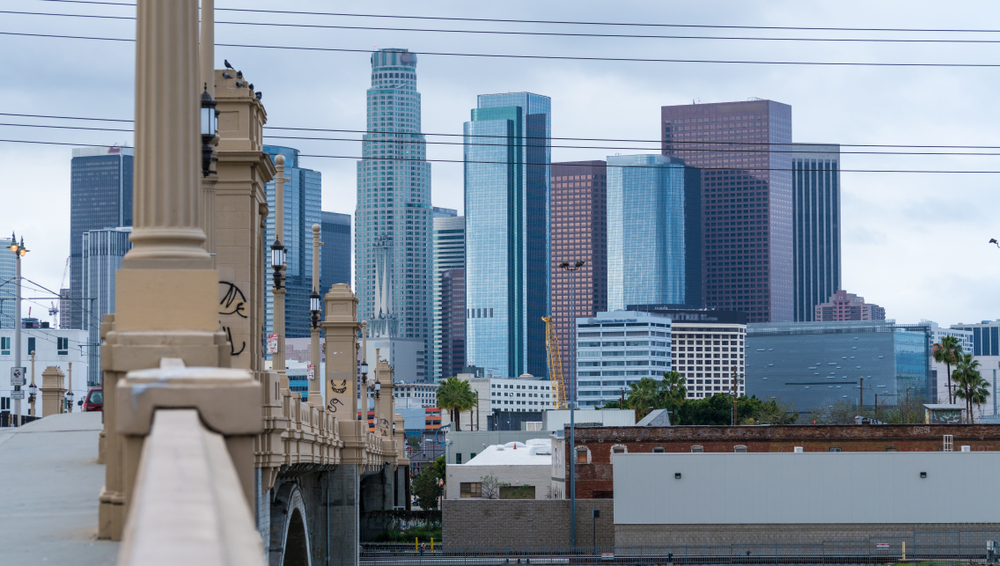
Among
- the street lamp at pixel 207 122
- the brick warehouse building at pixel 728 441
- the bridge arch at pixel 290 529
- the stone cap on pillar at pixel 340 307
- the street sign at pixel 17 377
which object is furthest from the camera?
the brick warehouse building at pixel 728 441

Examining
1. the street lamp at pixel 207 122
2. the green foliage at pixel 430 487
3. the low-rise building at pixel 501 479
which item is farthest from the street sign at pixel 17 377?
the green foliage at pixel 430 487

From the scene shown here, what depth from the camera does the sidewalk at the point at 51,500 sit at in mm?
10742

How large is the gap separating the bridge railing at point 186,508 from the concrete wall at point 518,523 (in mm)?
63958

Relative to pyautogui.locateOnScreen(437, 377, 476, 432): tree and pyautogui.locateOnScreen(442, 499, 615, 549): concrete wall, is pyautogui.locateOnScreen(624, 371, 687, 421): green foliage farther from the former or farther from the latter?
pyautogui.locateOnScreen(442, 499, 615, 549): concrete wall

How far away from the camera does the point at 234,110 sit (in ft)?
68.6

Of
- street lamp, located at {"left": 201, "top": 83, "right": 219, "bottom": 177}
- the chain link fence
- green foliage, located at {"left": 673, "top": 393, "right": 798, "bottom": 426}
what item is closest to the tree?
green foliage, located at {"left": 673, "top": 393, "right": 798, "bottom": 426}

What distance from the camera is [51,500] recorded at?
47.6ft

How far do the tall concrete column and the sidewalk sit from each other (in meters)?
0.65

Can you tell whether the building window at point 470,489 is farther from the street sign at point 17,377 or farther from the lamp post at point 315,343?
the lamp post at point 315,343

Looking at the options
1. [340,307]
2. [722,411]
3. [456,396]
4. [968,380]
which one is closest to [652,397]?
[722,411]

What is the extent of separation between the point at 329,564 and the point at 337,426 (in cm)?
565

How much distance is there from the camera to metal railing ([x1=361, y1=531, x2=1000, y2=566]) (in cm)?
6091

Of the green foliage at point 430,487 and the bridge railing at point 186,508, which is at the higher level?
the bridge railing at point 186,508

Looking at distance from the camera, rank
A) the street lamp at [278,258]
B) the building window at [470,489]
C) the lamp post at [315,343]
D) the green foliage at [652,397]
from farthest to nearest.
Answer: the green foliage at [652,397]
the building window at [470,489]
the lamp post at [315,343]
the street lamp at [278,258]
